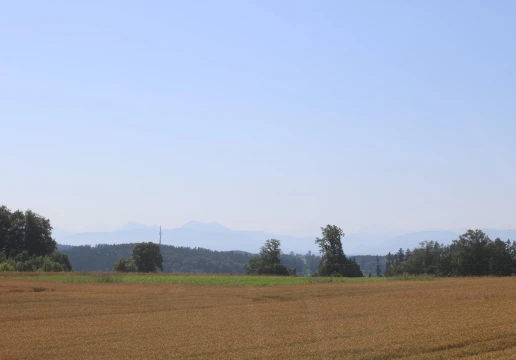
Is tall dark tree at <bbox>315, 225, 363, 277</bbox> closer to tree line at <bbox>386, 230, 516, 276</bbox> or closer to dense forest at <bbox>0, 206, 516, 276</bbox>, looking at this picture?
dense forest at <bbox>0, 206, 516, 276</bbox>

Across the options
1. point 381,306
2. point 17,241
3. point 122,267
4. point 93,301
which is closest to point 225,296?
point 93,301

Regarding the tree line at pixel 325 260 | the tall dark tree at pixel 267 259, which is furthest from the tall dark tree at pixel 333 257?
the tall dark tree at pixel 267 259

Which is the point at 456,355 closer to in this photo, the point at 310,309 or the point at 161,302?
the point at 310,309

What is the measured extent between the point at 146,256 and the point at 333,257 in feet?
133

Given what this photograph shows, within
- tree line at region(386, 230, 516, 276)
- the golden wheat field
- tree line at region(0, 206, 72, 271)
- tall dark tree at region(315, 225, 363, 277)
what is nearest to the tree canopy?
tree line at region(0, 206, 72, 271)

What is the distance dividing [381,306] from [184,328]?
1466 cm

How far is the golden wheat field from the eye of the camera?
63.4 ft

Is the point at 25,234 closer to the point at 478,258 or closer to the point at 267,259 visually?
the point at 267,259

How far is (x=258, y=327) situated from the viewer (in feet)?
84.8

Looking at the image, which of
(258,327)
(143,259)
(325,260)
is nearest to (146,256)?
(143,259)

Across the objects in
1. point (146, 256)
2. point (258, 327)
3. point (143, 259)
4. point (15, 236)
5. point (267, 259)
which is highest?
point (15, 236)

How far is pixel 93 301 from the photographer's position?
1612 inches

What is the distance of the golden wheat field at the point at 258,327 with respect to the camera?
63.4 ft

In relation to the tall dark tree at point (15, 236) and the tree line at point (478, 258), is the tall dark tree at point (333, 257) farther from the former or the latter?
the tall dark tree at point (15, 236)
